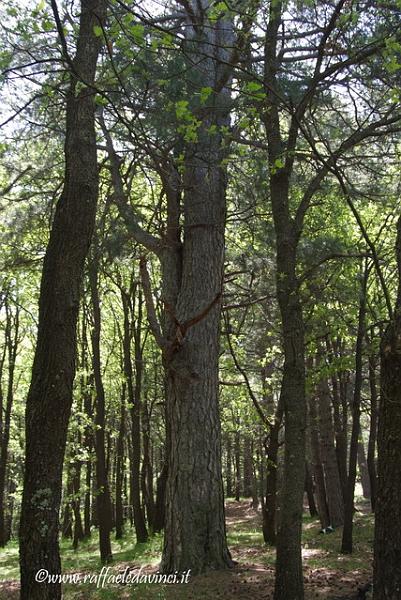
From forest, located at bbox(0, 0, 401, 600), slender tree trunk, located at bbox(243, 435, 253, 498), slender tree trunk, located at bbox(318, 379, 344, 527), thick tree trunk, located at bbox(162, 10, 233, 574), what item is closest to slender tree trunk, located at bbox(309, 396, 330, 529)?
slender tree trunk, located at bbox(318, 379, 344, 527)

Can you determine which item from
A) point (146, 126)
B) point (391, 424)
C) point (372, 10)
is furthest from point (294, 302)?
point (372, 10)

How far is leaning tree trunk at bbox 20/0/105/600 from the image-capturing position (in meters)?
3.51

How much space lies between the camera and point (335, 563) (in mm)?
8695

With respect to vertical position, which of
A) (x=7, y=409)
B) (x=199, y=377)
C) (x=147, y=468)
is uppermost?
(x=7, y=409)

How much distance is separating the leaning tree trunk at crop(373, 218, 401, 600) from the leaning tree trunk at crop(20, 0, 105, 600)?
2.37 meters

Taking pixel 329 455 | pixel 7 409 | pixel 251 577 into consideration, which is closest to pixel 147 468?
pixel 7 409

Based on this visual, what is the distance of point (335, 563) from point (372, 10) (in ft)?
26.7

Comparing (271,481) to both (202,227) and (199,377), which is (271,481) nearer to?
(199,377)

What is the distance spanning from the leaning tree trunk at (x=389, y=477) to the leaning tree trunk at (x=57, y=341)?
93.3 inches

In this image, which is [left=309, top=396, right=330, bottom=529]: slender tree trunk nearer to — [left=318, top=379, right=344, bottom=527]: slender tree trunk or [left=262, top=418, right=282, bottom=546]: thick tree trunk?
[left=318, top=379, right=344, bottom=527]: slender tree trunk

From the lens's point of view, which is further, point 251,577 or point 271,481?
point 271,481

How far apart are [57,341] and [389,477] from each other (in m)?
2.72

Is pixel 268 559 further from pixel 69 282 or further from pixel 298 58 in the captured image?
pixel 298 58

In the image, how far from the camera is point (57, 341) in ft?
12.6
